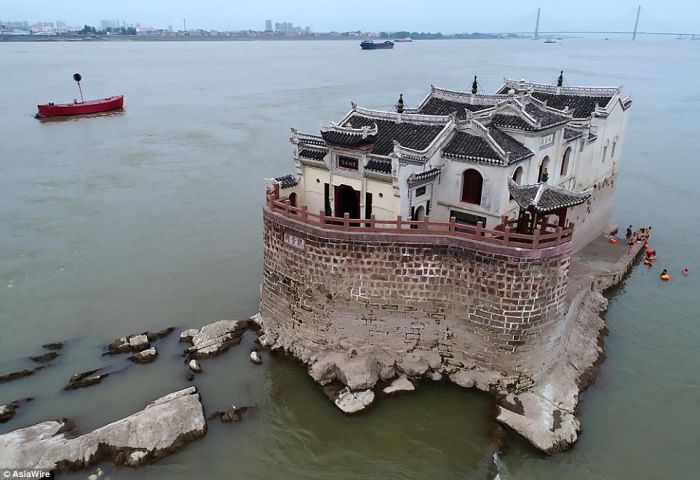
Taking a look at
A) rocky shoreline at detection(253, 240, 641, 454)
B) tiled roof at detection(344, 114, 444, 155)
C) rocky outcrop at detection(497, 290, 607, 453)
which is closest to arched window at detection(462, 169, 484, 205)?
tiled roof at detection(344, 114, 444, 155)

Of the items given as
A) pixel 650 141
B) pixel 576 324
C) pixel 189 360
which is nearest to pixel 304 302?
pixel 189 360

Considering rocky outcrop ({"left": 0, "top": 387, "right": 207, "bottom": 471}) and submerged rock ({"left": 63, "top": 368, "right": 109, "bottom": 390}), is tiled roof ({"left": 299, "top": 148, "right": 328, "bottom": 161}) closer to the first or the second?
rocky outcrop ({"left": 0, "top": 387, "right": 207, "bottom": 471})

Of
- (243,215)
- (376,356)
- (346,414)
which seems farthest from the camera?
(243,215)

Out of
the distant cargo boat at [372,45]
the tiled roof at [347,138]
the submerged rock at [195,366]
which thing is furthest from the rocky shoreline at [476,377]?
the distant cargo boat at [372,45]

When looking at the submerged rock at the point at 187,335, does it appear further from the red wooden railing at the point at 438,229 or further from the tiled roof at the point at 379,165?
the tiled roof at the point at 379,165

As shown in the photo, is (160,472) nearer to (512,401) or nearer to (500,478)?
(500,478)

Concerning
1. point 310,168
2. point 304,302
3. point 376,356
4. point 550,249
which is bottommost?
point 376,356

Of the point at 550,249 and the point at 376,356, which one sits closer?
the point at 550,249
